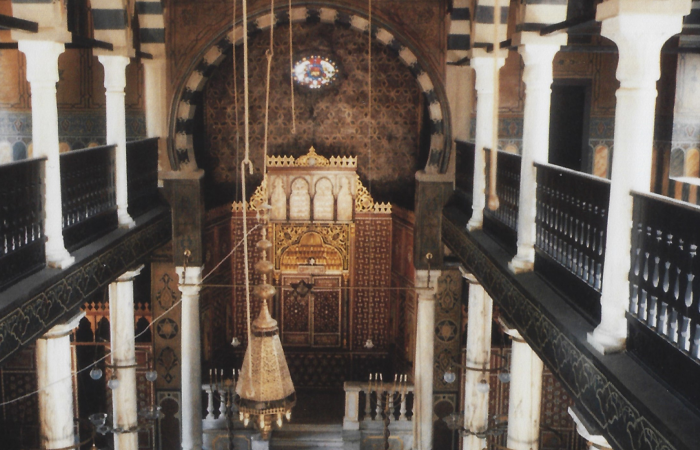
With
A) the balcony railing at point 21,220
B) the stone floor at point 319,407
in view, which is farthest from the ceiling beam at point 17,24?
the stone floor at point 319,407

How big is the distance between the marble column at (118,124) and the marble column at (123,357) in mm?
968

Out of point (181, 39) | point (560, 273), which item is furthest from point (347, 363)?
point (560, 273)

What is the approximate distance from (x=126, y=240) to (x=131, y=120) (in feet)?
8.06

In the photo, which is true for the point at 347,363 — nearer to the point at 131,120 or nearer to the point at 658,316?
the point at 131,120

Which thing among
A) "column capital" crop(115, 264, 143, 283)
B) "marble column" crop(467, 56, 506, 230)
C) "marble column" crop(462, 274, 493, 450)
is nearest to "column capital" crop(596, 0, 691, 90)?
"marble column" crop(467, 56, 506, 230)

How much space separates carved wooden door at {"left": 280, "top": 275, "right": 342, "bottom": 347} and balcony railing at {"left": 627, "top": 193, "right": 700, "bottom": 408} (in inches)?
313

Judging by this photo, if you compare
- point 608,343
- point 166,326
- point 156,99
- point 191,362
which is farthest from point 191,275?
point 608,343

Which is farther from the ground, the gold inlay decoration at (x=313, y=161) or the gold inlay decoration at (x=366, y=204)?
the gold inlay decoration at (x=313, y=161)

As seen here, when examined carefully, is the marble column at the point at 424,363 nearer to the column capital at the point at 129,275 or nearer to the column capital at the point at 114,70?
the column capital at the point at 129,275

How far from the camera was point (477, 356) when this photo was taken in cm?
866

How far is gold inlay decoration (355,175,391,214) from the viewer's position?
11.2 m

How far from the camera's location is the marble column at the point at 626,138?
12.7 feet

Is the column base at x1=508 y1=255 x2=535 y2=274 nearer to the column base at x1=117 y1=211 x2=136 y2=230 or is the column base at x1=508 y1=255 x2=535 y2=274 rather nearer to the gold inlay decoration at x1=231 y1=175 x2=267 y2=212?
the column base at x1=117 y1=211 x2=136 y2=230

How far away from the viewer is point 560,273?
515 centimetres
